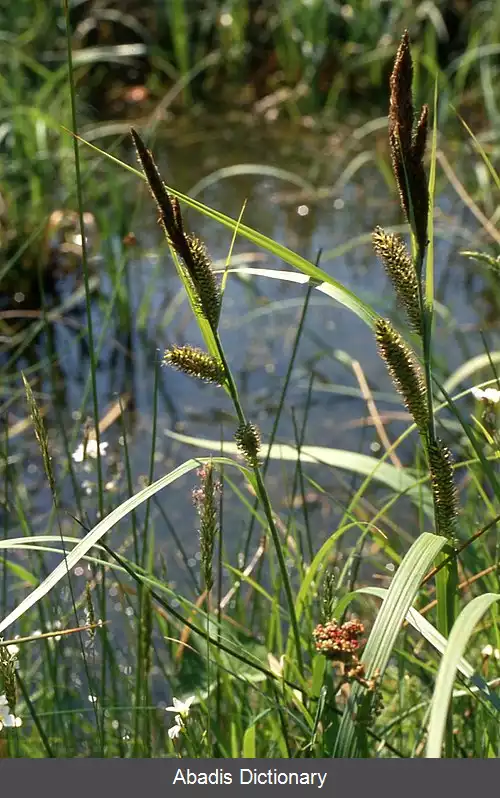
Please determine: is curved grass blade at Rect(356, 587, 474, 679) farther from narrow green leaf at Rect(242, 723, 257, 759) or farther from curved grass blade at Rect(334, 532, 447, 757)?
narrow green leaf at Rect(242, 723, 257, 759)

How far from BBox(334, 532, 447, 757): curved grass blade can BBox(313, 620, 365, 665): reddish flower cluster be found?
0.07ft

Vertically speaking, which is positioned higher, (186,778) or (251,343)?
(251,343)

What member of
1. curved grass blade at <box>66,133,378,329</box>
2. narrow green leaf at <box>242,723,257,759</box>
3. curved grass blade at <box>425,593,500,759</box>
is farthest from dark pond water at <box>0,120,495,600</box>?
curved grass blade at <box>425,593,500,759</box>

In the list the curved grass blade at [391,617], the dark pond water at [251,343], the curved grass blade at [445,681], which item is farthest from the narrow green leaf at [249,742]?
the dark pond water at [251,343]

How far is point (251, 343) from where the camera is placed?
262 centimetres

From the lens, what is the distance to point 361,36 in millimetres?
4125

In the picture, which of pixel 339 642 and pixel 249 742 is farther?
pixel 249 742

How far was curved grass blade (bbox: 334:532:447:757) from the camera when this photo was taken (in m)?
0.67

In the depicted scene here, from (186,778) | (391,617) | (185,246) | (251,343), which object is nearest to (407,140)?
(185,246)

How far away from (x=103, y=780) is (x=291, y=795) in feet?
0.54

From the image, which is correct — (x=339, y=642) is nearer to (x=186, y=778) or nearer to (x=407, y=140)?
(x=186, y=778)

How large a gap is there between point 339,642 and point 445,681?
15 centimetres

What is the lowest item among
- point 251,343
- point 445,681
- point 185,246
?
point 445,681

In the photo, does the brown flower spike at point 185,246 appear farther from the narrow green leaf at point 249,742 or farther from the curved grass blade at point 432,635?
the narrow green leaf at point 249,742
